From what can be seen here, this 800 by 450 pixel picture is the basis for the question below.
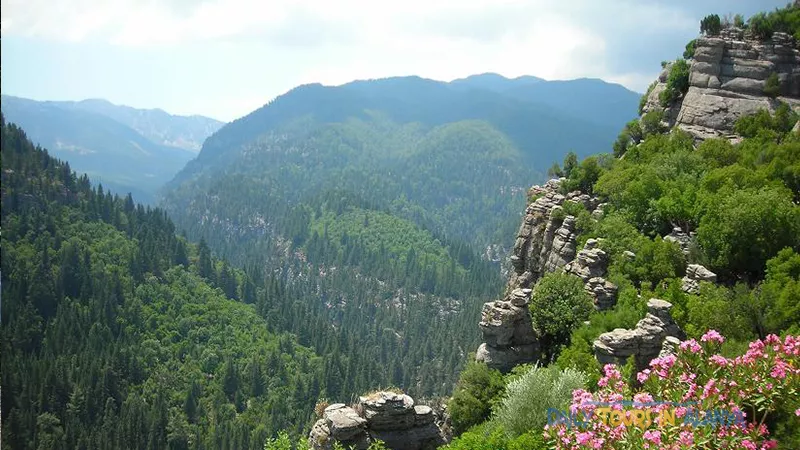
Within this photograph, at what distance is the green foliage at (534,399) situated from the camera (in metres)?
27.4

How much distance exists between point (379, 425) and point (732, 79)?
56.4 metres

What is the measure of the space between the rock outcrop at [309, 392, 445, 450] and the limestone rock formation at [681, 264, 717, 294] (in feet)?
62.7

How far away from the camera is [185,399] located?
12425cm

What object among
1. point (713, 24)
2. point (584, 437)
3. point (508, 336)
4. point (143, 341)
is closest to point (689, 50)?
point (713, 24)

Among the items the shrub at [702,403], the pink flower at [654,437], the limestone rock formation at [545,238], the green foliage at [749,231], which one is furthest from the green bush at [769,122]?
the pink flower at [654,437]

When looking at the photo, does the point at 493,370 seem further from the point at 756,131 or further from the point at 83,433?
the point at 83,433

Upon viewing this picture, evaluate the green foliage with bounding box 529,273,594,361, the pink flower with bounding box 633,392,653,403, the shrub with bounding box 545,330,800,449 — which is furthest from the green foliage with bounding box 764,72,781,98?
the pink flower with bounding box 633,392,653,403

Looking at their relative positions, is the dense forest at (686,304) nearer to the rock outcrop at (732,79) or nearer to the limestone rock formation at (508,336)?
the limestone rock formation at (508,336)

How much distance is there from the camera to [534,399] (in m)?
27.9

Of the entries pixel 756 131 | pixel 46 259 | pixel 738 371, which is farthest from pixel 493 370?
pixel 46 259

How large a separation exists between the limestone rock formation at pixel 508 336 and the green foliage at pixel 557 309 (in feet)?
4.96

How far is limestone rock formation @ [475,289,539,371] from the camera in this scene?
36.7 m

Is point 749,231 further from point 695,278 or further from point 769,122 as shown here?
point 769,122

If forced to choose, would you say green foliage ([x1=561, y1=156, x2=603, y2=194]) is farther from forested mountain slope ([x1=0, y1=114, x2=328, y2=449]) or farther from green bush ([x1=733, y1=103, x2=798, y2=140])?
forested mountain slope ([x1=0, y1=114, x2=328, y2=449])
